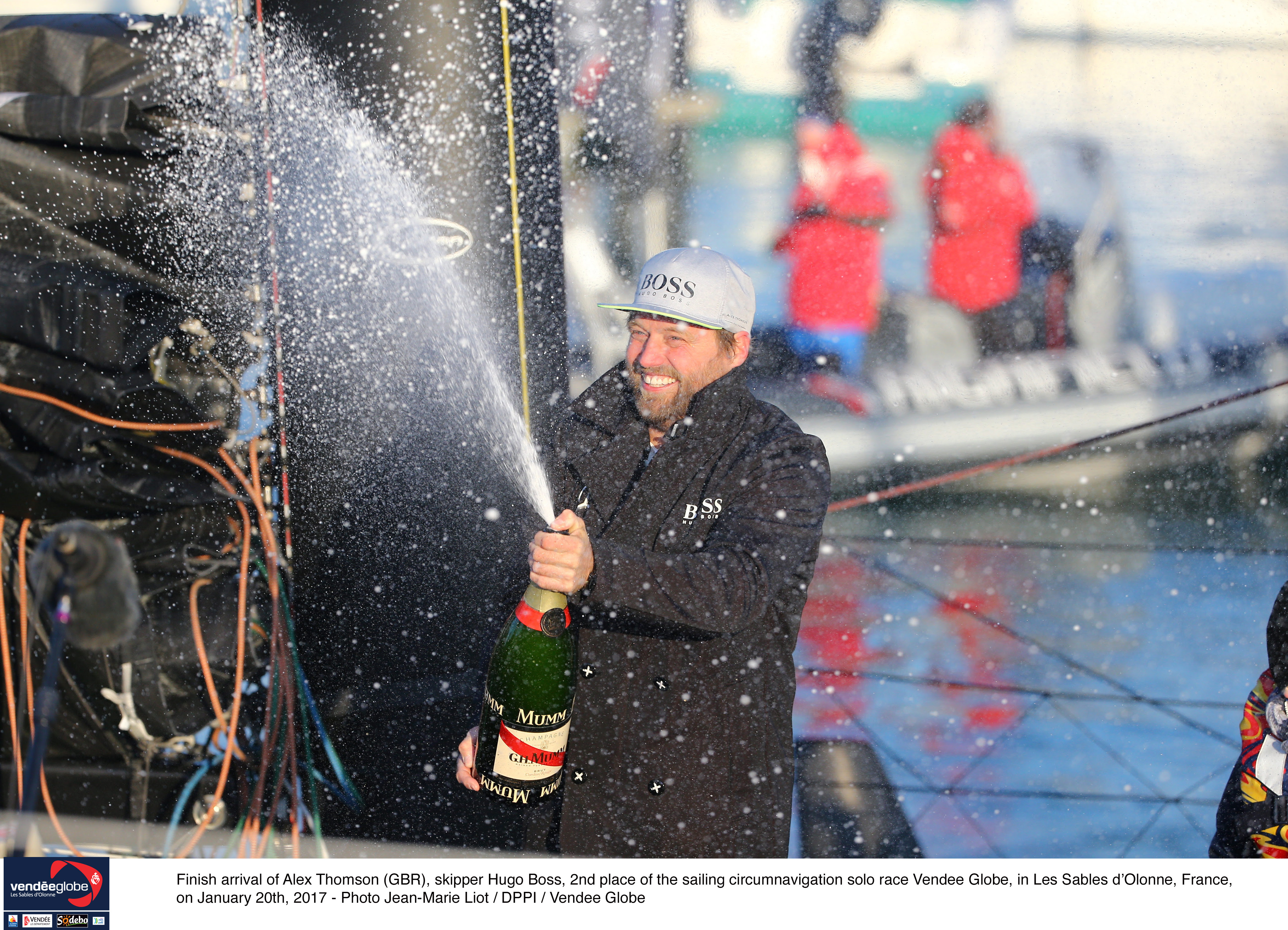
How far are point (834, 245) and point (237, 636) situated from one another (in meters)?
2.98

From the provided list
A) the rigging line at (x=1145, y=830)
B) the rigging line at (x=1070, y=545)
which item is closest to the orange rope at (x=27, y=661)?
the rigging line at (x=1145, y=830)

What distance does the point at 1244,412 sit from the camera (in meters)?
4.15

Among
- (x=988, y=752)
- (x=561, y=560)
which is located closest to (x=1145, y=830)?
(x=988, y=752)

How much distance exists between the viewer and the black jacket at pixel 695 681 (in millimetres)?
1569

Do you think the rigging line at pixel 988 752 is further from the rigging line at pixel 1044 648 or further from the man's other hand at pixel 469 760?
the man's other hand at pixel 469 760

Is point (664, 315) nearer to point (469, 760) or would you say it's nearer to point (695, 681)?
point (695, 681)

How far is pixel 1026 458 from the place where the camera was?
161 inches

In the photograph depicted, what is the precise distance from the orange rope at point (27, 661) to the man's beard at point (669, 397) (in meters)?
1.28

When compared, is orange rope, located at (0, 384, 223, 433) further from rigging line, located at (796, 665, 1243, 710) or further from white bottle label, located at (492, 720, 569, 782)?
rigging line, located at (796, 665, 1243, 710)

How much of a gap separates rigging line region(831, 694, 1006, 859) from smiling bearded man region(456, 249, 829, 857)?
139 centimetres

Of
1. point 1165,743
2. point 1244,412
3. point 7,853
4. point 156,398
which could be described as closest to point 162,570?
point 156,398
